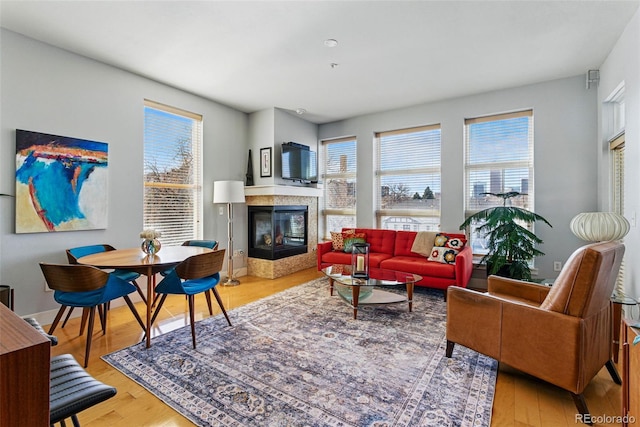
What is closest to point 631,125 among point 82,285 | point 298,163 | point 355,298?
point 355,298

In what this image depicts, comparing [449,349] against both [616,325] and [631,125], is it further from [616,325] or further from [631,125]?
[631,125]

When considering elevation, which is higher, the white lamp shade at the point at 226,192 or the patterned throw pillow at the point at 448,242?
the white lamp shade at the point at 226,192

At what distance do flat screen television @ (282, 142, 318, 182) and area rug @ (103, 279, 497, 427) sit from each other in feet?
8.83

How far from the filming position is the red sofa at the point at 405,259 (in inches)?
150

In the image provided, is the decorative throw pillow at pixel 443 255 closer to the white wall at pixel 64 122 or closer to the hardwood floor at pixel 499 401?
the hardwood floor at pixel 499 401

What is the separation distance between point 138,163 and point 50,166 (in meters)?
0.89

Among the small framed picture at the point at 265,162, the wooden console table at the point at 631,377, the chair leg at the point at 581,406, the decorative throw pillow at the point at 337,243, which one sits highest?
the small framed picture at the point at 265,162

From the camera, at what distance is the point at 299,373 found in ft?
7.27

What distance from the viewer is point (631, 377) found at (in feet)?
4.49

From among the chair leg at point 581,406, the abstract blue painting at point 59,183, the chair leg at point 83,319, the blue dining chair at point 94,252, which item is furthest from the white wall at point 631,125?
the abstract blue painting at point 59,183

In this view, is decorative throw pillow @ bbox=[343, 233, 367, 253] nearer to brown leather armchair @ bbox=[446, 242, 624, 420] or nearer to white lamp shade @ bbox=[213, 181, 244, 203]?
white lamp shade @ bbox=[213, 181, 244, 203]

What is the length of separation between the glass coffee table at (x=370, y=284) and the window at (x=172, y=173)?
2255 millimetres

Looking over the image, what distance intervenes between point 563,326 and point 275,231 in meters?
3.95

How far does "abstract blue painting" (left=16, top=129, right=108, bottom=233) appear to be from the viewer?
9.77ft
